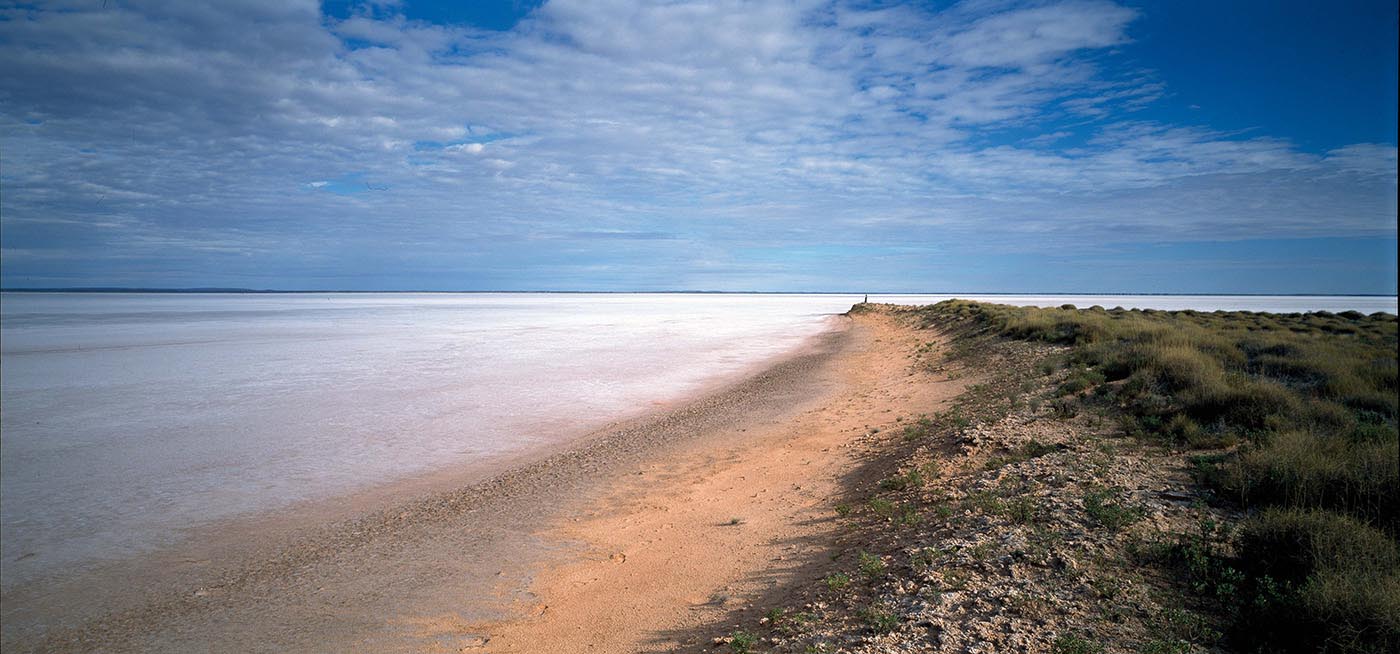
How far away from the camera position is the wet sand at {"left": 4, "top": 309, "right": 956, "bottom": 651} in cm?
527

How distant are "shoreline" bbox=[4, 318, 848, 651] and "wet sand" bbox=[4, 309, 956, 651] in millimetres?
26

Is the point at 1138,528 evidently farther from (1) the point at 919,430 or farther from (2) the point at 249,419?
(2) the point at 249,419

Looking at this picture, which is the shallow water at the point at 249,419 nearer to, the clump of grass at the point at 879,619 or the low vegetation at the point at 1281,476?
the clump of grass at the point at 879,619

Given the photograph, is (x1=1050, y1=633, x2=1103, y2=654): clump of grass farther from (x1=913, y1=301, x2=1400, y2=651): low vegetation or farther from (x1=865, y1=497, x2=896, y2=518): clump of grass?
(x1=865, y1=497, x2=896, y2=518): clump of grass

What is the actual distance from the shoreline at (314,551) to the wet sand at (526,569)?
0.03 metres

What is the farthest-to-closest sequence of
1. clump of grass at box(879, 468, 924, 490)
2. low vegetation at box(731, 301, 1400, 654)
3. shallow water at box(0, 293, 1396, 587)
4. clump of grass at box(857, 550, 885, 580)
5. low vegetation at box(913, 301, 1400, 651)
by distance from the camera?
1. shallow water at box(0, 293, 1396, 587)
2. clump of grass at box(879, 468, 924, 490)
3. clump of grass at box(857, 550, 885, 580)
4. low vegetation at box(731, 301, 1400, 654)
5. low vegetation at box(913, 301, 1400, 651)

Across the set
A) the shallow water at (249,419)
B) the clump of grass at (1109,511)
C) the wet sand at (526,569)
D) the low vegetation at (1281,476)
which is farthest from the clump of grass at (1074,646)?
the shallow water at (249,419)

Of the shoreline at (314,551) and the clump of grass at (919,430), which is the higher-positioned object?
the clump of grass at (919,430)

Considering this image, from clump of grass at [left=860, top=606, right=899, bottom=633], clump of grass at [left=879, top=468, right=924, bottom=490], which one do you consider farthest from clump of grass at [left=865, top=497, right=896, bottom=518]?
clump of grass at [left=860, top=606, right=899, bottom=633]

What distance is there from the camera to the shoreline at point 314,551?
5.61m

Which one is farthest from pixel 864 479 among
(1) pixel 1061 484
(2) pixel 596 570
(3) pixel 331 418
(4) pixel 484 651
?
(3) pixel 331 418

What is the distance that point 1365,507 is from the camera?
518 cm

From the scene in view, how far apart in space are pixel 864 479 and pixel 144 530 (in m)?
8.67

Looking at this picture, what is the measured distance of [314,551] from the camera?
22.9 feet
